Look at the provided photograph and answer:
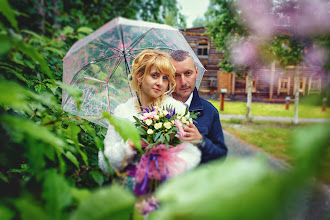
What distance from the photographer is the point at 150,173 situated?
83 centimetres

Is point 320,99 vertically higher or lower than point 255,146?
higher

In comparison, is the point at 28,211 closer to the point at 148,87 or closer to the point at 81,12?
the point at 148,87

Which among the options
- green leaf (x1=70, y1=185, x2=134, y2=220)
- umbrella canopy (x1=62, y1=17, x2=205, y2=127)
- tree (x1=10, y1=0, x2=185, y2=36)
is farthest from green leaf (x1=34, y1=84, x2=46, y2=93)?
tree (x1=10, y1=0, x2=185, y2=36)

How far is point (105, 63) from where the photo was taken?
1.63 metres

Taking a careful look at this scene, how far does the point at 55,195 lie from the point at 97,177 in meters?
0.55

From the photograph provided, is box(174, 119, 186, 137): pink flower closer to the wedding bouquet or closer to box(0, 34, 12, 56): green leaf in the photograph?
the wedding bouquet

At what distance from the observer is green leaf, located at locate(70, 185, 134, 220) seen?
32 centimetres

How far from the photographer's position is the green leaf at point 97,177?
35.4 inches

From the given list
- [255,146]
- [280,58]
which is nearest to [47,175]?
[255,146]

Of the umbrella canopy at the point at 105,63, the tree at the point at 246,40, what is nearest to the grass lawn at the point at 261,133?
the tree at the point at 246,40

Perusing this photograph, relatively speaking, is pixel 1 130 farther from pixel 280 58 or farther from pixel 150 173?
pixel 280 58

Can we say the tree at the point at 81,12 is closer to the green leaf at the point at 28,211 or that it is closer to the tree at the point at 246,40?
the tree at the point at 246,40

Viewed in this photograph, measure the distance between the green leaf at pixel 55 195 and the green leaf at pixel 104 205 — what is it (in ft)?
0.23

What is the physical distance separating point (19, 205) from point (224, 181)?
30 cm
